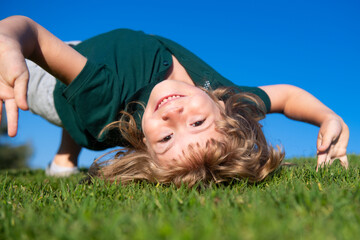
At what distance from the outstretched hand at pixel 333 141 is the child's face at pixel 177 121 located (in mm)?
1266

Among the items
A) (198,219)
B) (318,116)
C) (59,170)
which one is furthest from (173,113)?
(59,170)

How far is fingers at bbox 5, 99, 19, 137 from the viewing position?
2029mm

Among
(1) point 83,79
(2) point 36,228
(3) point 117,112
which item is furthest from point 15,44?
(2) point 36,228

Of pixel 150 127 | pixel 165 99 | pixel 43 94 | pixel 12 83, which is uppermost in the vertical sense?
pixel 165 99

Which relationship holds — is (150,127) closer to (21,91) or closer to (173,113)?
(173,113)

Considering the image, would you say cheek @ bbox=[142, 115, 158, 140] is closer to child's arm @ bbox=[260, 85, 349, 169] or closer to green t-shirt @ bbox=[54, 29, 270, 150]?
green t-shirt @ bbox=[54, 29, 270, 150]

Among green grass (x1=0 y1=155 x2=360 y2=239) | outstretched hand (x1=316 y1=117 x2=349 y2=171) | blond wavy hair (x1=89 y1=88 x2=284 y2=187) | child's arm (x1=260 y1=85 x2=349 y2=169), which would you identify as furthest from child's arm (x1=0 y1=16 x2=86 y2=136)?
outstretched hand (x1=316 y1=117 x2=349 y2=171)

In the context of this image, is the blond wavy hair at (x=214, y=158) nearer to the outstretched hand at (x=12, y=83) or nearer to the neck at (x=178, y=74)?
the neck at (x=178, y=74)

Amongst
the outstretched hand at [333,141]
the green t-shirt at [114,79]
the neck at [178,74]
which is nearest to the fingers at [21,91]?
the green t-shirt at [114,79]

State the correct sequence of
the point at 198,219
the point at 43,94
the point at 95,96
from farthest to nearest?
the point at 43,94 → the point at 95,96 → the point at 198,219

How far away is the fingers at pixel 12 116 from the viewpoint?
203 centimetres

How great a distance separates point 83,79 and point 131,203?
70.3 inches

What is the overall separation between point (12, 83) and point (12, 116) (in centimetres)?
25

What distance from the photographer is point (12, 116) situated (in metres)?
2.04
